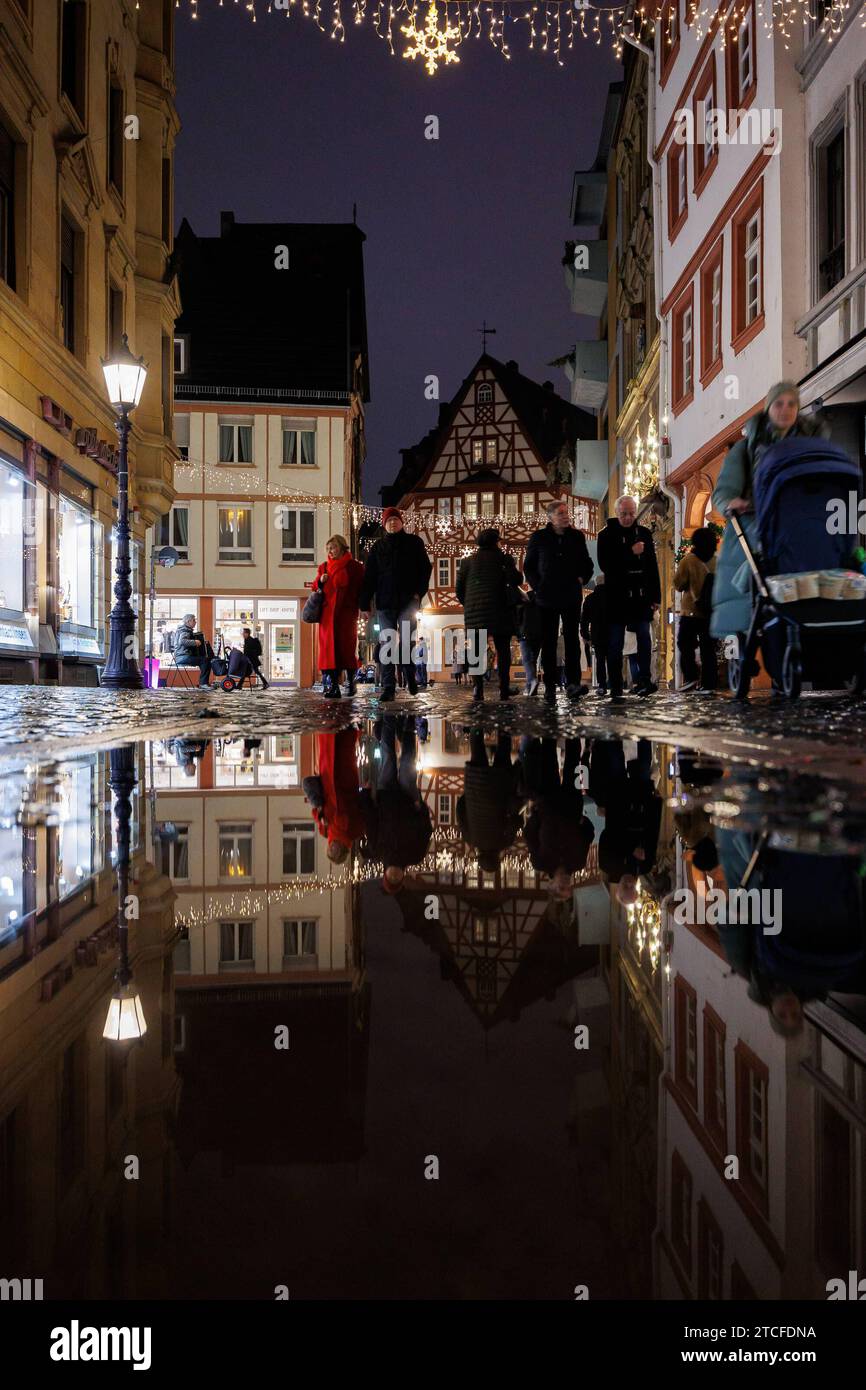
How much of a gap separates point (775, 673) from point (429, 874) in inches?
305

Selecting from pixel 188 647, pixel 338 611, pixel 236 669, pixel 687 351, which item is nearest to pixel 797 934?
pixel 338 611

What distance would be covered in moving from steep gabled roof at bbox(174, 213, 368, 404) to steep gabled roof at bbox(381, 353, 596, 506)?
23.7 ft

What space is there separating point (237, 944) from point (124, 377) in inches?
579

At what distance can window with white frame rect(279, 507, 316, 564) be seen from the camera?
145ft

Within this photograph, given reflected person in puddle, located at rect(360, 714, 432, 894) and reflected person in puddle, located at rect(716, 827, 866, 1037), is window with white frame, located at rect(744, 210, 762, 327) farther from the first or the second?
reflected person in puddle, located at rect(716, 827, 866, 1037)

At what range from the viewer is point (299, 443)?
45375mm

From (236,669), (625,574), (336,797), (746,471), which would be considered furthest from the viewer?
(236,669)

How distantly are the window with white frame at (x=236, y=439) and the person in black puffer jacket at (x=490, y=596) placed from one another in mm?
34413

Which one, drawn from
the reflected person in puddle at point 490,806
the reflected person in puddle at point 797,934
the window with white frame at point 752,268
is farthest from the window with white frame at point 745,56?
the reflected person in puddle at point 797,934

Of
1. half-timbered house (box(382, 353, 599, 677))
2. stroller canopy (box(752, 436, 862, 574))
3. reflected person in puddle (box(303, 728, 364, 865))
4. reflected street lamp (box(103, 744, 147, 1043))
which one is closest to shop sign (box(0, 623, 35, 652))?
stroller canopy (box(752, 436, 862, 574))

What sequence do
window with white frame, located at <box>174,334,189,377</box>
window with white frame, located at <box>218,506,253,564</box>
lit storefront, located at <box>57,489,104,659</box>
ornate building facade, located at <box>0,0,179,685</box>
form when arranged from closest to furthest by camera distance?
ornate building facade, located at <box>0,0,179,685</box> < lit storefront, located at <box>57,489,104,659</box> < window with white frame, located at <box>218,506,253,564</box> < window with white frame, located at <box>174,334,189,377</box>

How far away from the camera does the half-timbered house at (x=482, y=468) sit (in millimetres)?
57094

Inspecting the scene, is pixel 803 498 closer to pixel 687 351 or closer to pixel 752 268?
pixel 752 268

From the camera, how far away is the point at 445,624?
60406 millimetres
